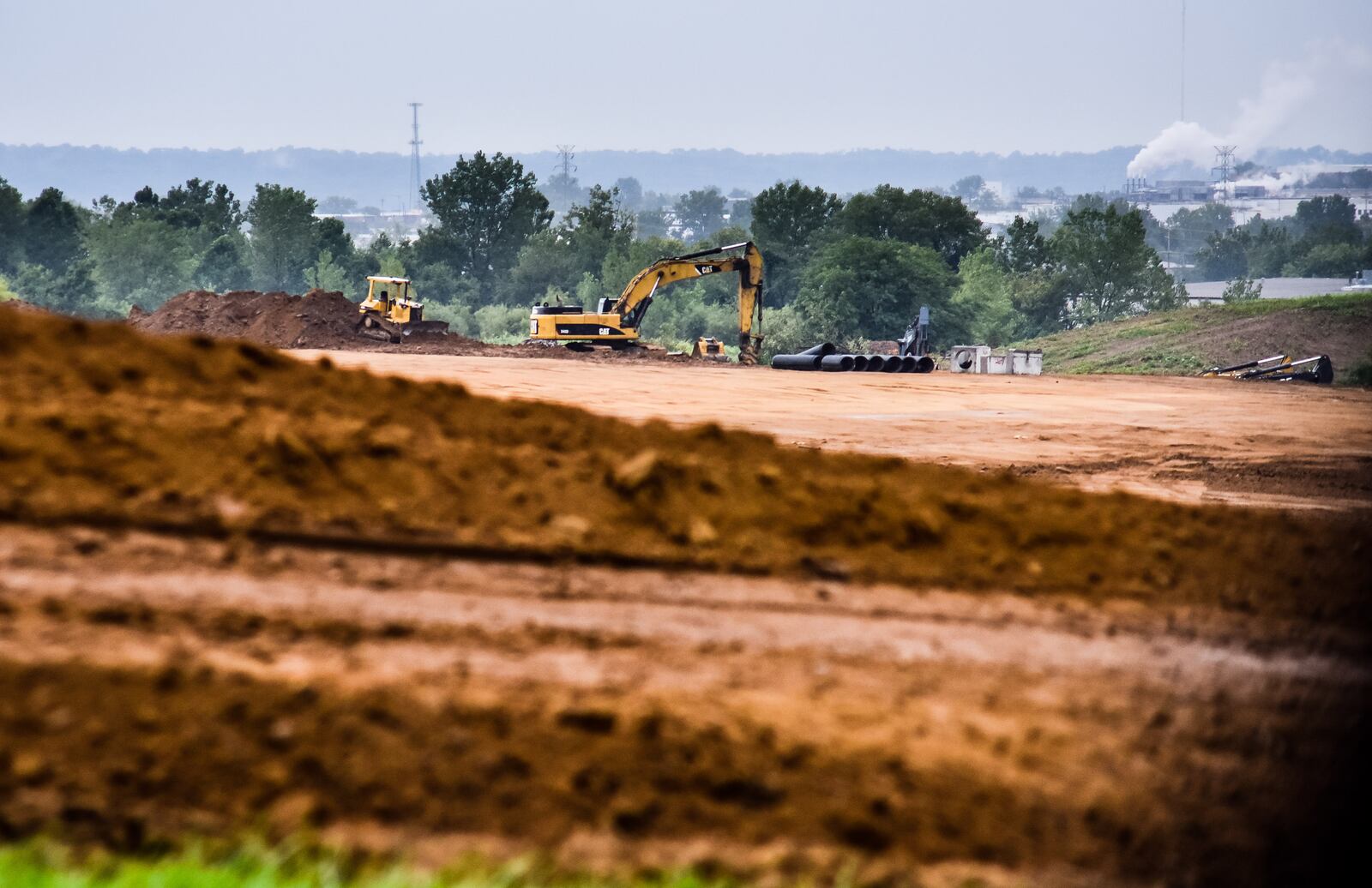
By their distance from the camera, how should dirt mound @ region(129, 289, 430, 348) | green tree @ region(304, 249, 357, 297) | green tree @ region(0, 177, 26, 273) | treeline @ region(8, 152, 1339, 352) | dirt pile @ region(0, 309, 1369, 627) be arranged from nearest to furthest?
1. dirt pile @ region(0, 309, 1369, 627)
2. dirt mound @ region(129, 289, 430, 348)
3. treeline @ region(8, 152, 1339, 352)
4. green tree @ region(0, 177, 26, 273)
5. green tree @ region(304, 249, 357, 297)

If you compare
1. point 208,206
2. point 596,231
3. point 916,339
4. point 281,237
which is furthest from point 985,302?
point 208,206

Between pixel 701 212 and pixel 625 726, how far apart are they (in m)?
171

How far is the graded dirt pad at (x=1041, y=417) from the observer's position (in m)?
16.7

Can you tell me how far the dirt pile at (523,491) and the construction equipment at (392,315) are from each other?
102 feet

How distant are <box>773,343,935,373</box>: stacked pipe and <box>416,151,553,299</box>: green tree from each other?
5656cm

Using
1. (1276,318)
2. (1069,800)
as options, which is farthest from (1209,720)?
(1276,318)

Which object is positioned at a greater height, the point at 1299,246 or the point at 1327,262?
the point at 1299,246

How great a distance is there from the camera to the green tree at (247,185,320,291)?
259ft

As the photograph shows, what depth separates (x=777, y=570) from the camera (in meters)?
7.71

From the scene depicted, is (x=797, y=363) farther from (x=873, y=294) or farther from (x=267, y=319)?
(x=873, y=294)

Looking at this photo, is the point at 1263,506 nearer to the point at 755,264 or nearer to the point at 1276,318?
the point at 755,264

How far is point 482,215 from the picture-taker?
8975cm

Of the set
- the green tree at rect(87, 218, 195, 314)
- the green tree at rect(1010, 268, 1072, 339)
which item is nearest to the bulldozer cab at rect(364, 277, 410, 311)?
the green tree at rect(87, 218, 195, 314)

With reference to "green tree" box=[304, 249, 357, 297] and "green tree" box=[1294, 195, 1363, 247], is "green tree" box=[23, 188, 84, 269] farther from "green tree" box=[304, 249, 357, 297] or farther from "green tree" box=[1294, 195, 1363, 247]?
"green tree" box=[1294, 195, 1363, 247]
